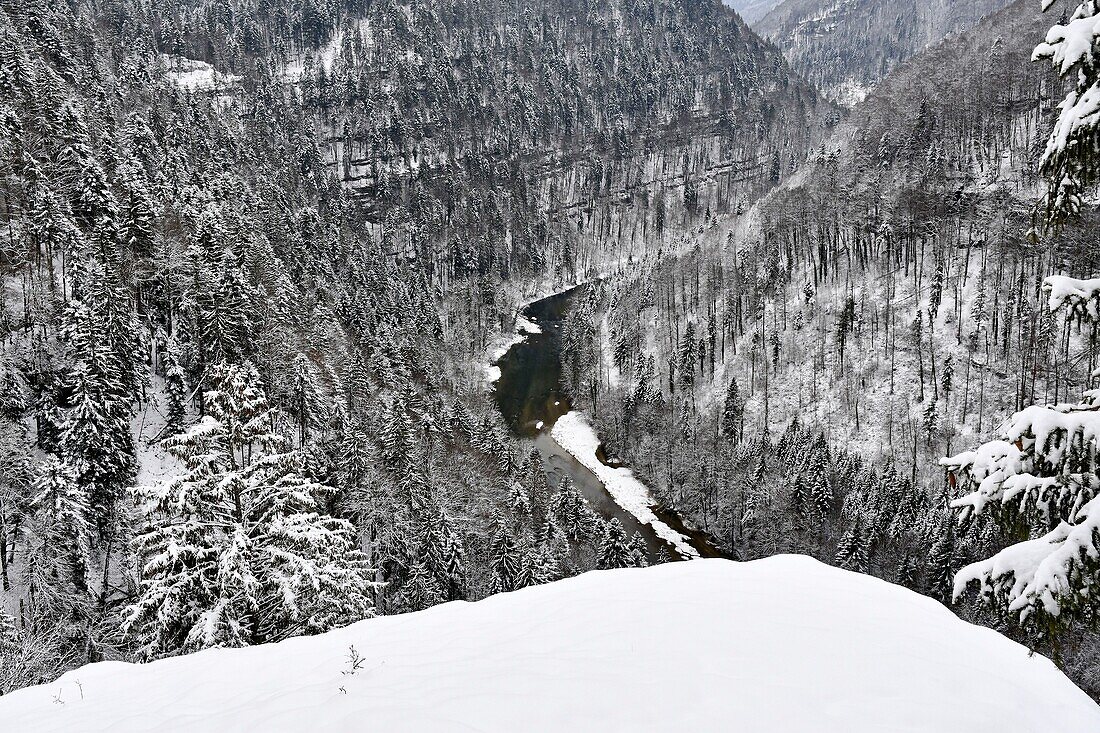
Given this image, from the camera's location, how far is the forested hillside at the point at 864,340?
6056 cm

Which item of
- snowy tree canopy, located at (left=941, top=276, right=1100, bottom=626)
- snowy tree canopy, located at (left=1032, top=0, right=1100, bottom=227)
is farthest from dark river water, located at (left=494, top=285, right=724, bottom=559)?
snowy tree canopy, located at (left=1032, top=0, right=1100, bottom=227)

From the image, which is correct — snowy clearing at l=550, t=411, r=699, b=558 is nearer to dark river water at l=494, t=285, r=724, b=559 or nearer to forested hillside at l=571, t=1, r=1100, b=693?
dark river water at l=494, t=285, r=724, b=559

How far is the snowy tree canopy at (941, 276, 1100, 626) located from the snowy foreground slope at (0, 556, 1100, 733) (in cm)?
129

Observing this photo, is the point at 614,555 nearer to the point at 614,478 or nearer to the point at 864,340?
the point at 614,478

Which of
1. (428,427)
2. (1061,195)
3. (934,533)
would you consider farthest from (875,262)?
(1061,195)

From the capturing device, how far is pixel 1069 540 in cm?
506

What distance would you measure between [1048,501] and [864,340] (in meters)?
89.8

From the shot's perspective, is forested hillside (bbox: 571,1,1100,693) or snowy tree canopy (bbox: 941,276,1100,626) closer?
snowy tree canopy (bbox: 941,276,1100,626)

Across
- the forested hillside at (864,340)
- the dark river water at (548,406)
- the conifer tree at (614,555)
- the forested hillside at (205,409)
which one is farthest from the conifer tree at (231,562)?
the dark river water at (548,406)

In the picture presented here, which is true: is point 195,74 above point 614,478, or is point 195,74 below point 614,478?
above

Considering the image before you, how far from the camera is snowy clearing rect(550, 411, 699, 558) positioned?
63.5 m

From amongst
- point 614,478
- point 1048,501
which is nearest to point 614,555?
point 614,478

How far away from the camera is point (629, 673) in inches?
257

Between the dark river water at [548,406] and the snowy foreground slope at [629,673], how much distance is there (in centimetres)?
5359
